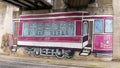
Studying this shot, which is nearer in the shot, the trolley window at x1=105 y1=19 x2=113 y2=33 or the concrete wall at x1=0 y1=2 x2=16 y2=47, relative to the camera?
the trolley window at x1=105 y1=19 x2=113 y2=33

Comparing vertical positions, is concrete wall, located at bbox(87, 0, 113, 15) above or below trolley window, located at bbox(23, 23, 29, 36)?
above

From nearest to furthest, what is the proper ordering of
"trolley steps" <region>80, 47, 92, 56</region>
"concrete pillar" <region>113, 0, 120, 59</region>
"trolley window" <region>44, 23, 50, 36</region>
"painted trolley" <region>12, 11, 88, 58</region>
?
"concrete pillar" <region>113, 0, 120, 59</region> < "trolley steps" <region>80, 47, 92, 56</region> < "painted trolley" <region>12, 11, 88, 58</region> < "trolley window" <region>44, 23, 50, 36</region>

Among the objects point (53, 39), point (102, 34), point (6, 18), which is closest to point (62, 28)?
point (53, 39)

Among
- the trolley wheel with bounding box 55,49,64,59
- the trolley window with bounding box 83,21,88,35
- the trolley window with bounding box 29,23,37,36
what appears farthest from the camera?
the trolley window with bounding box 29,23,37,36

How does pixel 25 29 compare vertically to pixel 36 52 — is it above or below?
above

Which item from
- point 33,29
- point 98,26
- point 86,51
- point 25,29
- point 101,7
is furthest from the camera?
point 25,29

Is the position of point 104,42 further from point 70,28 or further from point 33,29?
point 33,29

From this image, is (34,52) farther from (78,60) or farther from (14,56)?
(78,60)

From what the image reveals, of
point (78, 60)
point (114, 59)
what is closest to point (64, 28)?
point (78, 60)

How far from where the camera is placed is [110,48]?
2392 cm

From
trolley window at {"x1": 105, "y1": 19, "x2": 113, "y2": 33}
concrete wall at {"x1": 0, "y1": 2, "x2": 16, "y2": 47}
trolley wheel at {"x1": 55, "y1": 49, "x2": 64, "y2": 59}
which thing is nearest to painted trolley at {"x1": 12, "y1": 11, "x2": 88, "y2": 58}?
trolley wheel at {"x1": 55, "y1": 49, "x2": 64, "y2": 59}

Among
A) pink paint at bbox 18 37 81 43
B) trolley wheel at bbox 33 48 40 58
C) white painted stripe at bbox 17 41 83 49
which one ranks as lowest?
trolley wheel at bbox 33 48 40 58

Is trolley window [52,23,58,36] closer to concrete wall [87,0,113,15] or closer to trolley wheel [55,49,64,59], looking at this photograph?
trolley wheel [55,49,64,59]

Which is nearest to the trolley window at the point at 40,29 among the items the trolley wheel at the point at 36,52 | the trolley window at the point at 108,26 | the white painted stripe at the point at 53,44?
the white painted stripe at the point at 53,44
